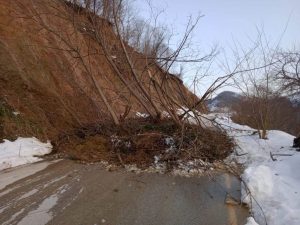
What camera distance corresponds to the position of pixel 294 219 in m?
5.20

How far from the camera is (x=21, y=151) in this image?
9.19 meters

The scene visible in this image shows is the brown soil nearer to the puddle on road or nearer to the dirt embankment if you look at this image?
the dirt embankment

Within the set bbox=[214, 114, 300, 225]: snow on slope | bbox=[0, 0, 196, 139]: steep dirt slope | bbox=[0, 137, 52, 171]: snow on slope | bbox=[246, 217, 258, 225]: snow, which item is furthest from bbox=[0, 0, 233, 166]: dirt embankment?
bbox=[246, 217, 258, 225]: snow

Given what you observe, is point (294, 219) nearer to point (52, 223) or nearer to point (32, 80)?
point (52, 223)

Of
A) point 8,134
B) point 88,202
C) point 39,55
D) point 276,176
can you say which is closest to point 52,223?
point 88,202

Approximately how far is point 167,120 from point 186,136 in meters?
2.08

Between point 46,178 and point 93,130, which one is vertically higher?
point 93,130

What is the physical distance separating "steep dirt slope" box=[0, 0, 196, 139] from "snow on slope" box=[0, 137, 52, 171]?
439mm

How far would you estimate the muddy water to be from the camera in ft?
17.1

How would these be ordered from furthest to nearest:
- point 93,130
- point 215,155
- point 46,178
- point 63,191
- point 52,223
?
point 93,130 < point 215,155 < point 46,178 < point 63,191 < point 52,223

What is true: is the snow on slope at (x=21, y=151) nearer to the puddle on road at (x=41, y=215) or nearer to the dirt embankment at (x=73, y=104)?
the dirt embankment at (x=73, y=104)

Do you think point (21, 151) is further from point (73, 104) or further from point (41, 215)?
point (73, 104)

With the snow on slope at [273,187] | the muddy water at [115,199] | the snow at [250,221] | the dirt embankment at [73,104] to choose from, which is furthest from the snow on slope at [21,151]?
the snow at [250,221]

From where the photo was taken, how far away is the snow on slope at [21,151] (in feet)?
27.3
